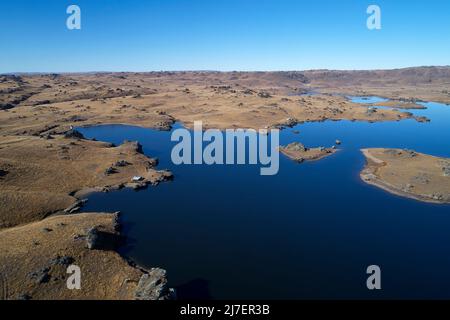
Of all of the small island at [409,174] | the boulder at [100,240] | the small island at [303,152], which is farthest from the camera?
the small island at [303,152]

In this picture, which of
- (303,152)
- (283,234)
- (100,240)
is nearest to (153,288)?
(100,240)

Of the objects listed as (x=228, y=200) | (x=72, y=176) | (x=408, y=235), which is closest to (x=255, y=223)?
(x=228, y=200)

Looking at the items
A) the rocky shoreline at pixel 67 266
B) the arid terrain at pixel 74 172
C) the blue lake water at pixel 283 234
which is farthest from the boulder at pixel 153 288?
the blue lake water at pixel 283 234

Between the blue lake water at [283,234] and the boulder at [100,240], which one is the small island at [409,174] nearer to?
the blue lake water at [283,234]

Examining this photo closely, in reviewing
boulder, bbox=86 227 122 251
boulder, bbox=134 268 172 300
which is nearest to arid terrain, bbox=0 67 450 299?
boulder, bbox=86 227 122 251

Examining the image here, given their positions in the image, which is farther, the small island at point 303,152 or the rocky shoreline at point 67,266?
the small island at point 303,152

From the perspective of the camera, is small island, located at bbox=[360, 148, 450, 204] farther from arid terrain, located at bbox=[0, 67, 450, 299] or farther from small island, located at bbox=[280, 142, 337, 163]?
small island, located at bbox=[280, 142, 337, 163]
